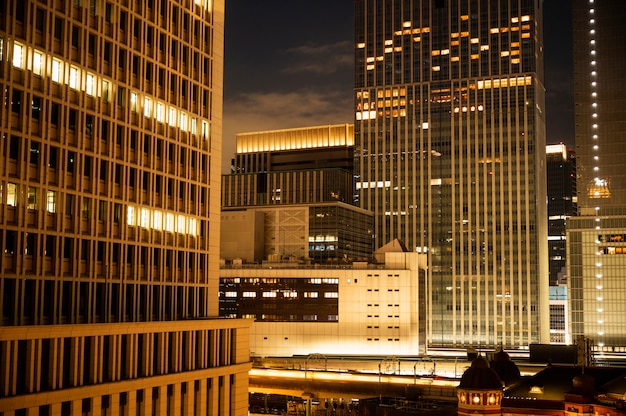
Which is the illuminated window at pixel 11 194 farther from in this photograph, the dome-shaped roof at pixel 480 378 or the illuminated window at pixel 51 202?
the dome-shaped roof at pixel 480 378

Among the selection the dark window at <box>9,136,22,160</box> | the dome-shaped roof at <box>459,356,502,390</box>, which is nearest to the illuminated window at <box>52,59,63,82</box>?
the dark window at <box>9,136,22,160</box>

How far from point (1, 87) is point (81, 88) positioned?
1141 cm

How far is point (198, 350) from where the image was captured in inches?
4112

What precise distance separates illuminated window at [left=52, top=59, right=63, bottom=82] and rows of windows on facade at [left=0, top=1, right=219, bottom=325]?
0.45 feet

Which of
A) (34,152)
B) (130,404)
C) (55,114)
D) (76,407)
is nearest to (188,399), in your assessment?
(130,404)

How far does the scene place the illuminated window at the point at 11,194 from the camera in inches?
3307

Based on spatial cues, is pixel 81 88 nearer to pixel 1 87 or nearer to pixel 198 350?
pixel 1 87

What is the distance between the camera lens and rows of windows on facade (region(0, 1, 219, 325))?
85312 mm

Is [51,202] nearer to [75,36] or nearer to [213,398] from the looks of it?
[75,36]

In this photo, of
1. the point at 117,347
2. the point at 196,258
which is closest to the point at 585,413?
the point at 196,258

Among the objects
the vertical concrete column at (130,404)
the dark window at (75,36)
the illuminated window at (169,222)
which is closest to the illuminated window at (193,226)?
the illuminated window at (169,222)

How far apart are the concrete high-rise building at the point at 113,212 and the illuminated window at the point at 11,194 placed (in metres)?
0.13

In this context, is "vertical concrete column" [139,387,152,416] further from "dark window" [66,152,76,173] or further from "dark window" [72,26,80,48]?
"dark window" [72,26,80,48]

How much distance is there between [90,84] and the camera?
9512 centimetres
